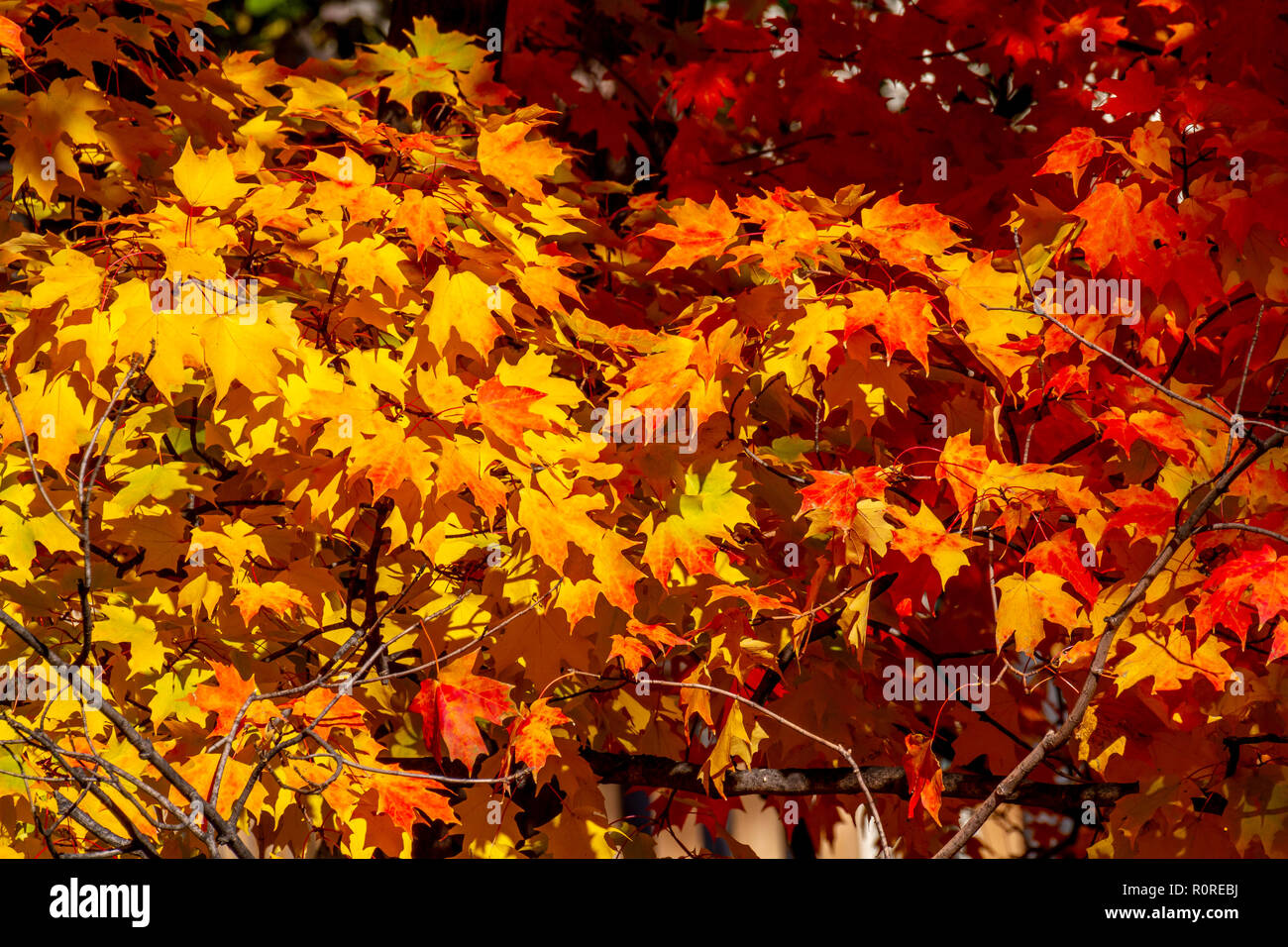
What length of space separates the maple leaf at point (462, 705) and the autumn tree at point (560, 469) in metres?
0.01

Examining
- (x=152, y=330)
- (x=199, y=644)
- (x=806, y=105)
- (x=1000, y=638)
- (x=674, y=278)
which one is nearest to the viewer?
(x=152, y=330)

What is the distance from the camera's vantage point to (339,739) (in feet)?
11.0

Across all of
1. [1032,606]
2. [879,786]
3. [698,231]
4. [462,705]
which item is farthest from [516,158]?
[879,786]

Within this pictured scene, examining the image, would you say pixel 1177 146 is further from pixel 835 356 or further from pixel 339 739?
pixel 339 739

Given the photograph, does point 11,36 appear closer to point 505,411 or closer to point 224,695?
point 505,411

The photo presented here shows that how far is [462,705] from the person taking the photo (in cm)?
306

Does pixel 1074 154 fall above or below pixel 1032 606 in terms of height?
above

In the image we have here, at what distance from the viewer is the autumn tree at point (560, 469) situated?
2936 mm

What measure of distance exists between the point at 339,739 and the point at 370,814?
0.27 metres

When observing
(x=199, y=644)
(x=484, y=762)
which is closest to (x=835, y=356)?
(x=484, y=762)

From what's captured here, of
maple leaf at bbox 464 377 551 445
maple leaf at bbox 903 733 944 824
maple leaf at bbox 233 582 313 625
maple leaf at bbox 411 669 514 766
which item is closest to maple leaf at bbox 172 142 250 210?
maple leaf at bbox 464 377 551 445

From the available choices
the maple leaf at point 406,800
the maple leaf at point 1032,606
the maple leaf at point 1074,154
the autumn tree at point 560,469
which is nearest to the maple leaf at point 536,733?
the autumn tree at point 560,469

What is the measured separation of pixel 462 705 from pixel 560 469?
2.21ft

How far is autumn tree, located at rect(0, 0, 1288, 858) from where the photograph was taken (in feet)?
9.63
